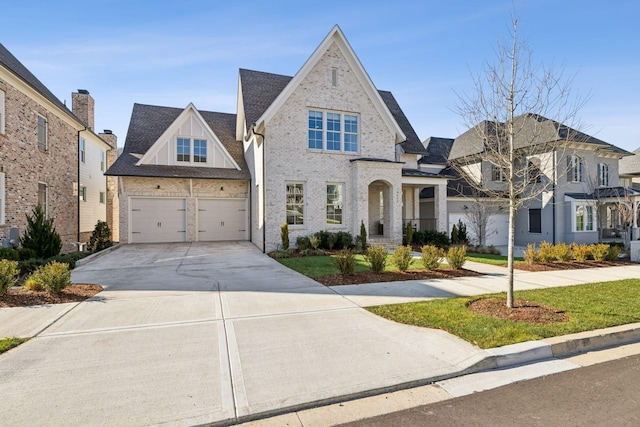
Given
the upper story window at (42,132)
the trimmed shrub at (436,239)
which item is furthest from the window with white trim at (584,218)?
the upper story window at (42,132)

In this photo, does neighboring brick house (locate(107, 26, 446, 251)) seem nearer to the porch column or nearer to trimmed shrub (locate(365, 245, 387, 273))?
the porch column

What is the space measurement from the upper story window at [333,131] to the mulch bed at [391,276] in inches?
334

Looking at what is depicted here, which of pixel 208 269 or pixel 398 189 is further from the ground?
pixel 398 189

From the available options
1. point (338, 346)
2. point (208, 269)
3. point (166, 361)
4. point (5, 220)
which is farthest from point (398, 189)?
point (5, 220)

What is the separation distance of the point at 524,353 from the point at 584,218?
80.5 ft

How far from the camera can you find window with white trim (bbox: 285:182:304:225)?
53.1ft

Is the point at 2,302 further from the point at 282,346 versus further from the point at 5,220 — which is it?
the point at 5,220

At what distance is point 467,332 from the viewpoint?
506cm

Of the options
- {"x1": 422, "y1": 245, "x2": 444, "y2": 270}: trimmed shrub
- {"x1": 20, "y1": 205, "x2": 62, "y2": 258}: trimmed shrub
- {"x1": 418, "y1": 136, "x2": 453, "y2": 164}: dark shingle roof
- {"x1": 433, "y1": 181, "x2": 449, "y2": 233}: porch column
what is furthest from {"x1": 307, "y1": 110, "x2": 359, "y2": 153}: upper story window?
{"x1": 20, "y1": 205, "x2": 62, "y2": 258}: trimmed shrub

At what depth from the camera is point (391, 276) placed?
381 inches

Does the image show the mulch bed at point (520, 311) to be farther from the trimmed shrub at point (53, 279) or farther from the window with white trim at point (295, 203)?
the window with white trim at point (295, 203)

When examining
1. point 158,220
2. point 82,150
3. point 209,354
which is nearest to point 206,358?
point 209,354

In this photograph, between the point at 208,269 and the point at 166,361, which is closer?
the point at 166,361

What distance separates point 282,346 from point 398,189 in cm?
1387
